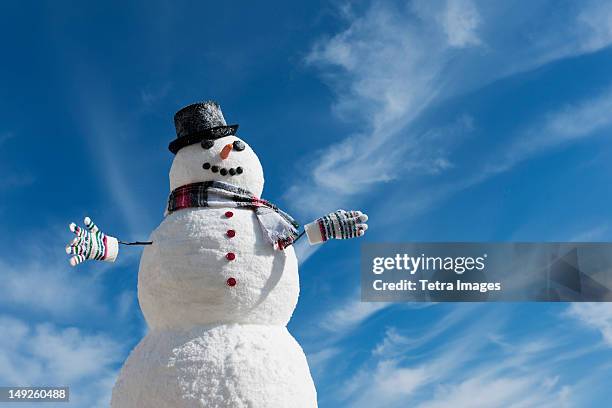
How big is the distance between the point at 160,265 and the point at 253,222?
27.1 inches

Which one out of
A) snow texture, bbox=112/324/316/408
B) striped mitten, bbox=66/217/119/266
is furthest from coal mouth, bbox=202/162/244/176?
snow texture, bbox=112/324/316/408

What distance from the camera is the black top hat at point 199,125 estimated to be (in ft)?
17.8

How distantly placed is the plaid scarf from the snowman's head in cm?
7

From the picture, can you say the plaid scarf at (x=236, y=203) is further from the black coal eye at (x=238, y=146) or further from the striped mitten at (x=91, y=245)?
the striped mitten at (x=91, y=245)

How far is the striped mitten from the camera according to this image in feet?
16.9

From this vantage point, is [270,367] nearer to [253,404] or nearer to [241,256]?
[253,404]

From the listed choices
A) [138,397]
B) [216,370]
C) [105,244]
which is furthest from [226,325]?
[105,244]

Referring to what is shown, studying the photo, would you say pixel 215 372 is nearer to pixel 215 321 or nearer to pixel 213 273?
pixel 215 321

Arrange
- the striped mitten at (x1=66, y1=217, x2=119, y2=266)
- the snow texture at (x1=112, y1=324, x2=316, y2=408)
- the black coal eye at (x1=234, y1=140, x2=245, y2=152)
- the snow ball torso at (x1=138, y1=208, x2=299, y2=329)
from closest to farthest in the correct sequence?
the snow texture at (x1=112, y1=324, x2=316, y2=408)
the snow ball torso at (x1=138, y1=208, x2=299, y2=329)
the striped mitten at (x1=66, y1=217, x2=119, y2=266)
the black coal eye at (x1=234, y1=140, x2=245, y2=152)

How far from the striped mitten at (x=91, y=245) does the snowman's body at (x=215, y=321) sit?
305mm

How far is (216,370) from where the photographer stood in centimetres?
473

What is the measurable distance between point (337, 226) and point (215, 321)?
1065 millimetres

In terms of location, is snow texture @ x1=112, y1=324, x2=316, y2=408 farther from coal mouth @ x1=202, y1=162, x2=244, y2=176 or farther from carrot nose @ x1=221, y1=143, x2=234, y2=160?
carrot nose @ x1=221, y1=143, x2=234, y2=160

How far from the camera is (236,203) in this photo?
17.1 feet
